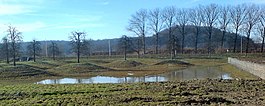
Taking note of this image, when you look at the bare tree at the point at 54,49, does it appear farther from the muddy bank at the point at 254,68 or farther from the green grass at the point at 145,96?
the green grass at the point at 145,96

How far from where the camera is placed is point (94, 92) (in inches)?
862

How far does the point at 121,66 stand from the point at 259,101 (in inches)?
1624

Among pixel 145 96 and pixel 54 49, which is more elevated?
pixel 54 49

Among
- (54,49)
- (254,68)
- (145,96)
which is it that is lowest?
(145,96)

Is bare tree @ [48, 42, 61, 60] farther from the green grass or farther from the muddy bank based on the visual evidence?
the green grass

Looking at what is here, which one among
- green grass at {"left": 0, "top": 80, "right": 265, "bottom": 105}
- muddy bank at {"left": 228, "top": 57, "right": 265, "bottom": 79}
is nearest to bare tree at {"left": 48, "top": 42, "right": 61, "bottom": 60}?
muddy bank at {"left": 228, "top": 57, "right": 265, "bottom": 79}

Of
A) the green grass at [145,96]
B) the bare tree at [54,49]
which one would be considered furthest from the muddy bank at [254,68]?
the bare tree at [54,49]

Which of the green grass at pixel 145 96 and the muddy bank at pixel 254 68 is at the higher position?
the muddy bank at pixel 254 68

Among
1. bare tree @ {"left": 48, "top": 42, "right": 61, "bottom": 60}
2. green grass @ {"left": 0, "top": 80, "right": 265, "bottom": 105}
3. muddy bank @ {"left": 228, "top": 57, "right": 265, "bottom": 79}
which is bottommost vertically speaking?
green grass @ {"left": 0, "top": 80, "right": 265, "bottom": 105}

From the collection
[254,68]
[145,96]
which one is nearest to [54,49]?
[254,68]

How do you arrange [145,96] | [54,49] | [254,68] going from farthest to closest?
[54,49] < [254,68] < [145,96]

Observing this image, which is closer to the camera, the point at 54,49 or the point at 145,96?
the point at 145,96

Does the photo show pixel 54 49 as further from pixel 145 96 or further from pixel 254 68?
pixel 145 96

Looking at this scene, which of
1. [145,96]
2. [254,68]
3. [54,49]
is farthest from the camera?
[54,49]
